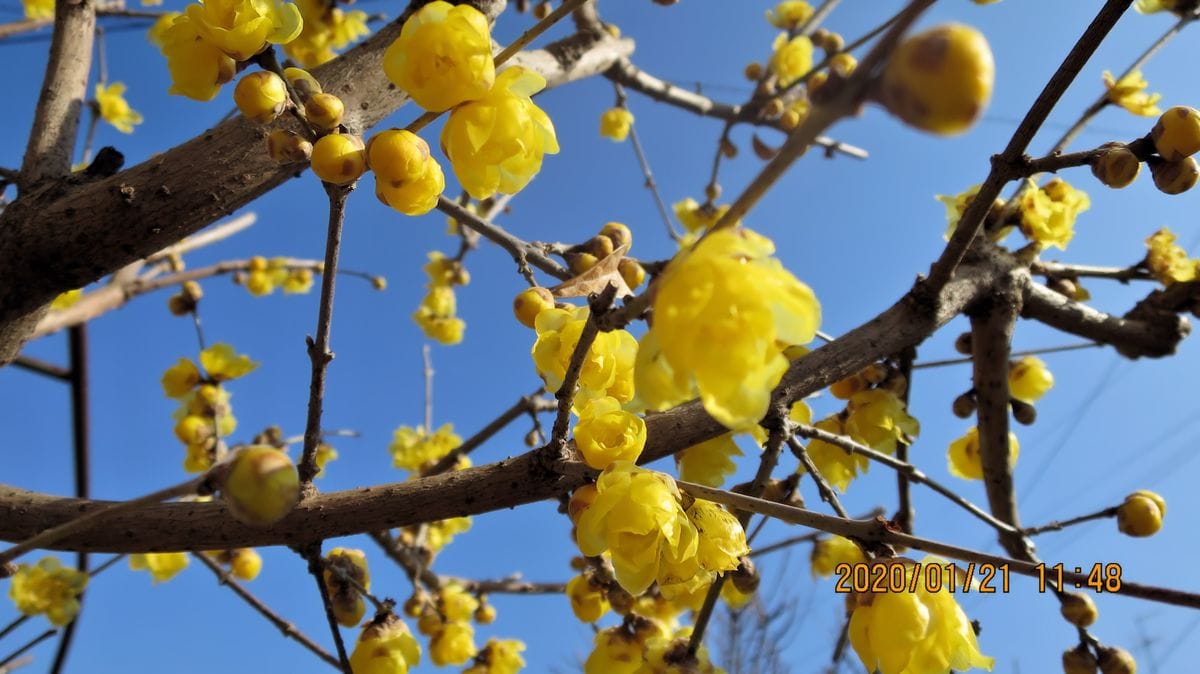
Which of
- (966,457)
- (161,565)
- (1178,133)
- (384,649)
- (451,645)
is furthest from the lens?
(161,565)

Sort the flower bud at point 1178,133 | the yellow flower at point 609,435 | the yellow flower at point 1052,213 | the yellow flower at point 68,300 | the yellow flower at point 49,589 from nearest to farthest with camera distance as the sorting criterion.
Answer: the yellow flower at point 609,435
the flower bud at point 1178,133
the yellow flower at point 1052,213
the yellow flower at point 49,589
the yellow flower at point 68,300

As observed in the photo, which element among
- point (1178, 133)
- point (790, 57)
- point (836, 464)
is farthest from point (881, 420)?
point (790, 57)

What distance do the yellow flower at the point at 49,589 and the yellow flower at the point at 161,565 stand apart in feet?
1.25

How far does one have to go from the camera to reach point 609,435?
111 centimetres

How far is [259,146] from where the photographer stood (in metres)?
1.37

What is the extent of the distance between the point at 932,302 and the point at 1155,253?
1048 millimetres

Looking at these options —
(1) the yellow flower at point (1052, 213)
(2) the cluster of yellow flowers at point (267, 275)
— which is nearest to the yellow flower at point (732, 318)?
(1) the yellow flower at point (1052, 213)

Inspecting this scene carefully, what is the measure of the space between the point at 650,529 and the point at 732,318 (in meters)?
0.41

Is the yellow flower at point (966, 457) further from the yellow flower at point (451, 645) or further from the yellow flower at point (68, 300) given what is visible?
the yellow flower at point (68, 300)

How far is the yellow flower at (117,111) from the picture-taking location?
398 cm

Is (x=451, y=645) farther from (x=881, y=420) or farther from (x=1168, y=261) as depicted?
(x=1168, y=261)

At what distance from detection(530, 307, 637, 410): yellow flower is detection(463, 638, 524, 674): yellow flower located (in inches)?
71.5

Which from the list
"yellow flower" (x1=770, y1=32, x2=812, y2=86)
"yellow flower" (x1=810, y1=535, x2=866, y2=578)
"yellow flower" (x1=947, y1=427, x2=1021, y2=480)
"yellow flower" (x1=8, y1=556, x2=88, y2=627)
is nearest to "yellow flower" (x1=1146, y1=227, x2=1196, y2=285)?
"yellow flower" (x1=947, y1=427, x2=1021, y2=480)

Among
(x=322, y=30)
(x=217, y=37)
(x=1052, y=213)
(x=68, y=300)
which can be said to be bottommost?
(x=217, y=37)
